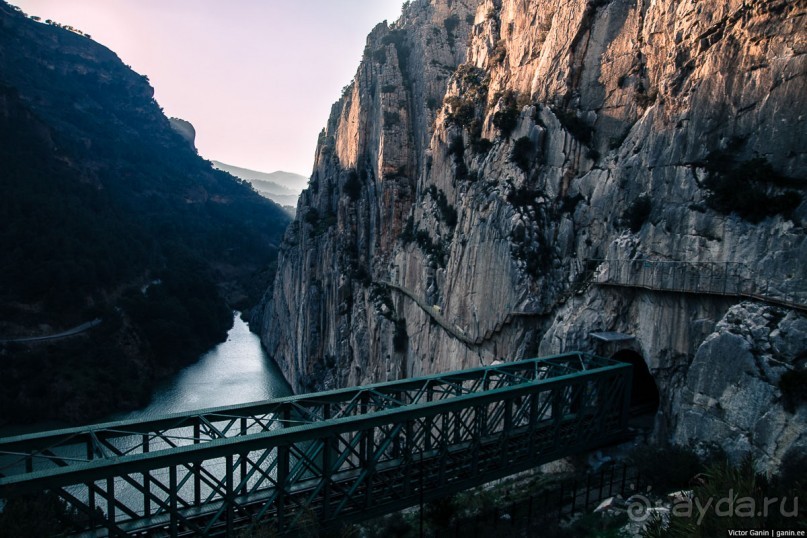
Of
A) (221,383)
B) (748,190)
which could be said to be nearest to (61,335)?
(221,383)

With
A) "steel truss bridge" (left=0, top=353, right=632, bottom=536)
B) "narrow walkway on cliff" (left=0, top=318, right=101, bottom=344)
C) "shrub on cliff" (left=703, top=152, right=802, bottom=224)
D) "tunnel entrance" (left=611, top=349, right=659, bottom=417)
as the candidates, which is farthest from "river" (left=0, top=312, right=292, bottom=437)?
"shrub on cliff" (left=703, top=152, right=802, bottom=224)

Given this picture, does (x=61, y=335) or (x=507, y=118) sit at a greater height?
(x=507, y=118)

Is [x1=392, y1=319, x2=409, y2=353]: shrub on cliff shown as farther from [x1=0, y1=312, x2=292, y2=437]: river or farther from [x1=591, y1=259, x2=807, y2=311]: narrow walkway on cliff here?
[x1=0, y1=312, x2=292, y2=437]: river

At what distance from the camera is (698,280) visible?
59.0 feet

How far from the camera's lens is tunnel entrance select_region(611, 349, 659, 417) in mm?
22828

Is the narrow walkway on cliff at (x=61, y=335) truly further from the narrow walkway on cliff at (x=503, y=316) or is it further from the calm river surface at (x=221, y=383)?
the narrow walkway on cliff at (x=503, y=316)

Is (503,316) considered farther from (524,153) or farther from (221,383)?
(221,383)

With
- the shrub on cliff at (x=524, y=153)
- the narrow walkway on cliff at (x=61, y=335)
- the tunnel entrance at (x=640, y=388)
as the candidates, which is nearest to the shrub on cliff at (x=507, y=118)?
the shrub on cliff at (x=524, y=153)

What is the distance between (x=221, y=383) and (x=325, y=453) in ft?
184

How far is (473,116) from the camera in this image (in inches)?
1442

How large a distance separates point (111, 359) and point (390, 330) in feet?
122

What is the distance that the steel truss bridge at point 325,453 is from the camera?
12188 millimetres

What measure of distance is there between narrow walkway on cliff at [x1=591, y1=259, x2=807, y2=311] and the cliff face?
8 centimetres

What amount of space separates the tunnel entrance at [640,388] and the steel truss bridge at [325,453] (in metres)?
2.27
